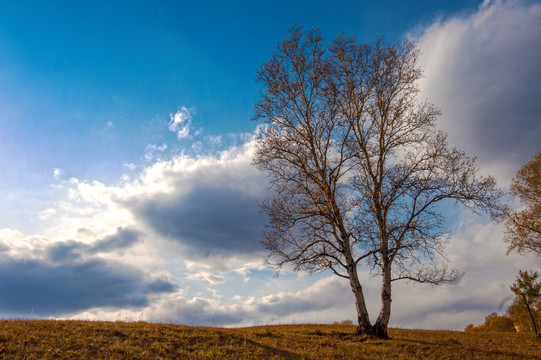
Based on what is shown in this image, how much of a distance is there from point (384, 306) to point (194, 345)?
32.8ft

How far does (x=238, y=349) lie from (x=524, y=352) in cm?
1442

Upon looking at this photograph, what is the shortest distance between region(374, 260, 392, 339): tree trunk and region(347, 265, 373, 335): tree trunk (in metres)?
0.44

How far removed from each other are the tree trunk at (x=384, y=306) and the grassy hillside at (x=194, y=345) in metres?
0.95

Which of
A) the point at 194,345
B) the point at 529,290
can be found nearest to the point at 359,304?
the point at 194,345

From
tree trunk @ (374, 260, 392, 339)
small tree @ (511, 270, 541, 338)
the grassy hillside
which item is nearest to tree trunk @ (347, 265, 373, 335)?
tree trunk @ (374, 260, 392, 339)

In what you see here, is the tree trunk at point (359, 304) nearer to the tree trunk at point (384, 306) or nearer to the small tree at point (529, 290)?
the tree trunk at point (384, 306)

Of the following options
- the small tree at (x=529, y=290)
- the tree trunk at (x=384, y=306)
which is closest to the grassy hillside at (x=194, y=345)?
the tree trunk at (x=384, y=306)

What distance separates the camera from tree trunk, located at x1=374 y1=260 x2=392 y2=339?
16922 millimetres

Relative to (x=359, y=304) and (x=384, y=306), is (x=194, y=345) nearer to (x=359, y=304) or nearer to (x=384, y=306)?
(x=359, y=304)

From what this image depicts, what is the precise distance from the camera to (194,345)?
458 inches

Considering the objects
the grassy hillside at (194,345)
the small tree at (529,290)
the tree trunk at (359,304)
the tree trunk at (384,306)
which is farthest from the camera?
the small tree at (529,290)

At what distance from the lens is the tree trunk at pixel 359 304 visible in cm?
1723

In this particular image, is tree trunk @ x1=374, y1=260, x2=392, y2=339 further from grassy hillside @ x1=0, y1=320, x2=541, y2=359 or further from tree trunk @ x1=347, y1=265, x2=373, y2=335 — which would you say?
grassy hillside @ x1=0, y1=320, x2=541, y2=359

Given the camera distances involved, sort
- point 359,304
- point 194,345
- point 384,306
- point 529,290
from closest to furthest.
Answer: point 194,345 < point 384,306 < point 359,304 < point 529,290
